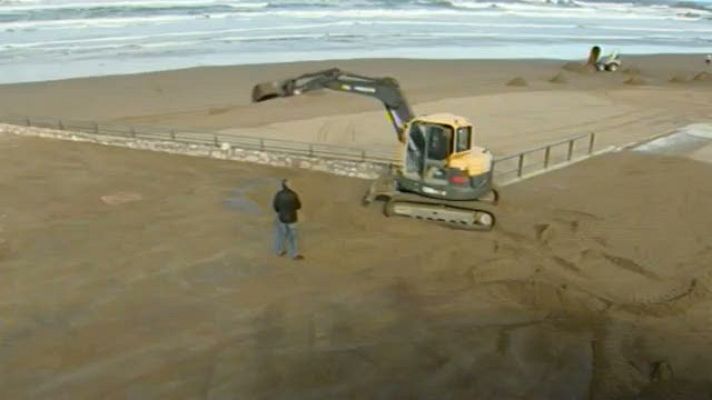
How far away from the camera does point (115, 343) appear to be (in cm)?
868

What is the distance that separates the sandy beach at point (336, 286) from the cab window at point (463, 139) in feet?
4.99

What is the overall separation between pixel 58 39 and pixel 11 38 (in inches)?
112

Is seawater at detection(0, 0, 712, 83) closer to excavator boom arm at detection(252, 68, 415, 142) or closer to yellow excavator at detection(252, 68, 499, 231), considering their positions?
→ excavator boom arm at detection(252, 68, 415, 142)

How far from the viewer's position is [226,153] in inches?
689

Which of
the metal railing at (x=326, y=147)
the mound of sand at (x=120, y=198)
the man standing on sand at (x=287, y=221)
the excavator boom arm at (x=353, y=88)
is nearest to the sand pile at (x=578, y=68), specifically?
the metal railing at (x=326, y=147)

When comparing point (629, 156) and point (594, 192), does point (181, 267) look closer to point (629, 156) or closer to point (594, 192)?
point (594, 192)

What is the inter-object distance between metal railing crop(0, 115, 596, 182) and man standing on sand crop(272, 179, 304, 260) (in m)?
5.21

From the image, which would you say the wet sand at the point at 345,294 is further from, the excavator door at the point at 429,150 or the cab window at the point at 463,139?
the cab window at the point at 463,139

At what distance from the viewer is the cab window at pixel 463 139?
42.9 feet

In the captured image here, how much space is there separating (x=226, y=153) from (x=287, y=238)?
6.73 metres

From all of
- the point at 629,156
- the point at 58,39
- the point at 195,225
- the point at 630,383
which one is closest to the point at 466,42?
the point at 58,39

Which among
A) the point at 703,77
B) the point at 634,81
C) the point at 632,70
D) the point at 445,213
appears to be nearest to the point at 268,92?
the point at 445,213

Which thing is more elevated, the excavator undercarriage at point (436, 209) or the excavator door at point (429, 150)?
the excavator door at point (429, 150)

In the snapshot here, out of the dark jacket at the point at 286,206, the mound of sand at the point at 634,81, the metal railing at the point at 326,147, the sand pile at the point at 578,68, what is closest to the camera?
the dark jacket at the point at 286,206
